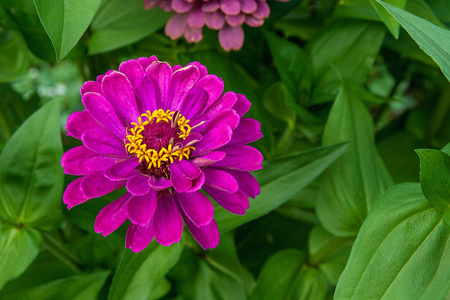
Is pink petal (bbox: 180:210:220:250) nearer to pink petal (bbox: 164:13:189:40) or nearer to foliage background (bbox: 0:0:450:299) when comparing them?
foliage background (bbox: 0:0:450:299)

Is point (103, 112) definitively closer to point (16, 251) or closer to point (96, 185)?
point (96, 185)

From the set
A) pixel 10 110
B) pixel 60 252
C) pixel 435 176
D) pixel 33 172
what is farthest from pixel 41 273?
pixel 435 176

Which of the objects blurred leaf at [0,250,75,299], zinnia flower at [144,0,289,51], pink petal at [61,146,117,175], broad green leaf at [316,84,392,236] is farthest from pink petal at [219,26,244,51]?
blurred leaf at [0,250,75,299]

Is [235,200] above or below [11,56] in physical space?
above

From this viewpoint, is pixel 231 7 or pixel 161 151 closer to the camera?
pixel 161 151

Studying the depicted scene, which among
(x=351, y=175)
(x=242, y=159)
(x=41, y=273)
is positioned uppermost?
(x=242, y=159)

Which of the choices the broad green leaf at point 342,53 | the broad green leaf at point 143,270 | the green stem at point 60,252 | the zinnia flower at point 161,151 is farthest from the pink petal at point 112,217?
the broad green leaf at point 342,53

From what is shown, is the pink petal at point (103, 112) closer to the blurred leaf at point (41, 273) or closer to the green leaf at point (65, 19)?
the green leaf at point (65, 19)

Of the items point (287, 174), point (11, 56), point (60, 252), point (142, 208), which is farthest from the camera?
point (11, 56)
